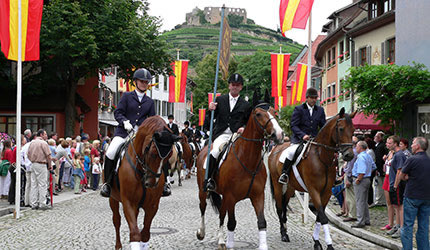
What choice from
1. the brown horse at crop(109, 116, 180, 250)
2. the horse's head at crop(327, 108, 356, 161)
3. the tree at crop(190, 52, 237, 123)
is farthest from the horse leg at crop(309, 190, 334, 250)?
the tree at crop(190, 52, 237, 123)

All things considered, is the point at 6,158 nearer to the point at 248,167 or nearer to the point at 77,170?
the point at 77,170

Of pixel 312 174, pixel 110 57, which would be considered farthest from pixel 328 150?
pixel 110 57

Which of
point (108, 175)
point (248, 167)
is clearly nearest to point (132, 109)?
point (108, 175)

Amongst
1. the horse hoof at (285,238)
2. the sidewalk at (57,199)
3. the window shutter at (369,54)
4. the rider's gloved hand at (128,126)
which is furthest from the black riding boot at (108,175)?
the window shutter at (369,54)

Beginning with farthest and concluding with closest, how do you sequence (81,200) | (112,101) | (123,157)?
(112,101)
(81,200)
(123,157)

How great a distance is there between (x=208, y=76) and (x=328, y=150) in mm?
84614

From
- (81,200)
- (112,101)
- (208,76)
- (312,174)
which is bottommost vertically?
(81,200)

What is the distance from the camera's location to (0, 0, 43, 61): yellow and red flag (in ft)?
44.2

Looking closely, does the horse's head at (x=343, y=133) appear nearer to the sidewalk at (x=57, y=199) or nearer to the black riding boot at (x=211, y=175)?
the black riding boot at (x=211, y=175)

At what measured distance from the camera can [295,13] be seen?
1534 cm

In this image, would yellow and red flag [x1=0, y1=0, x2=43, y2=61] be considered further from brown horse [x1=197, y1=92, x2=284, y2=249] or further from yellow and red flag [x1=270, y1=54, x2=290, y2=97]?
yellow and red flag [x1=270, y1=54, x2=290, y2=97]

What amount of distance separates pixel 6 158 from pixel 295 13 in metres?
10.3

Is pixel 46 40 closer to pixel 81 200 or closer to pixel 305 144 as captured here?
pixel 81 200

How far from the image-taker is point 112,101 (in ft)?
167
